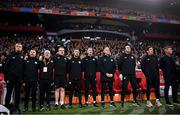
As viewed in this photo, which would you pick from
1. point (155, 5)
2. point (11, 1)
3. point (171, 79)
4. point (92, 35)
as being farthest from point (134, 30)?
point (171, 79)

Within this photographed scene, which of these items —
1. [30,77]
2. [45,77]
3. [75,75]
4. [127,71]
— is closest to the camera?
[30,77]

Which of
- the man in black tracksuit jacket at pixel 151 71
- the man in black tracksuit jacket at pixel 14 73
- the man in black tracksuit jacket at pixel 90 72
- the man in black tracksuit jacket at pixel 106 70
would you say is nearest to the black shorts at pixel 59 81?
the man in black tracksuit jacket at pixel 90 72

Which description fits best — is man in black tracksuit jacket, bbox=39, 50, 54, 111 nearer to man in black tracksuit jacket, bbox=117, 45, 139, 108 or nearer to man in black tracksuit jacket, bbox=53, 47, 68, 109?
man in black tracksuit jacket, bbox=53, 47, 68, 109

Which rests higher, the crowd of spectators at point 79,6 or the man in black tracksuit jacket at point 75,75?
the crowd of spectators at point 79,6

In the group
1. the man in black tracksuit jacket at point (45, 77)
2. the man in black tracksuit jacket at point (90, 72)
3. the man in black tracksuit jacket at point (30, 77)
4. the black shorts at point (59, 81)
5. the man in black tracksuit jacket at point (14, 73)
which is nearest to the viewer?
the man in black tracksuit jacket at point (14, 73)

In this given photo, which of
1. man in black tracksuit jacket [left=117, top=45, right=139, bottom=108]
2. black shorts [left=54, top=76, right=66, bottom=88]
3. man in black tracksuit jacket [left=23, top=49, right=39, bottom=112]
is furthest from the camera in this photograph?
man in black tracksuit jacket [left=117, top=45, right=139, bottom=108]

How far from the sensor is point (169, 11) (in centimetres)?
3444

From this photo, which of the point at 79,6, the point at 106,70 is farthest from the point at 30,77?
the point at 79,6

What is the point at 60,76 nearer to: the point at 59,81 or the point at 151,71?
the point at 59,81

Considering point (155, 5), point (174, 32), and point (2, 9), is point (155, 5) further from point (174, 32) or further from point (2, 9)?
point (2, 9)

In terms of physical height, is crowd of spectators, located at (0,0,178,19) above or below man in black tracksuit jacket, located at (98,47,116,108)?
above

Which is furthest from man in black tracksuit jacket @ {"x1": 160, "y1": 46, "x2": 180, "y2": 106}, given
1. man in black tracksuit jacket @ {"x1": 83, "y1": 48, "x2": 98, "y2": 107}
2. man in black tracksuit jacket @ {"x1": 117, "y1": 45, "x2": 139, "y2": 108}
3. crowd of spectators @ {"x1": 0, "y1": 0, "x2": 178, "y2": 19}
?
crowd of spectators @ {"x1": 0, "y1": 0, "x2": 178, "y2": 19}

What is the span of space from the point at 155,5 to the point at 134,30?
4.47 m

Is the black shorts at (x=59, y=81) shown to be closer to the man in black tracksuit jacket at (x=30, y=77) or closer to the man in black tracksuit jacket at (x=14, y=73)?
the man in black tracksuit jacket at (x=30, y=77)
